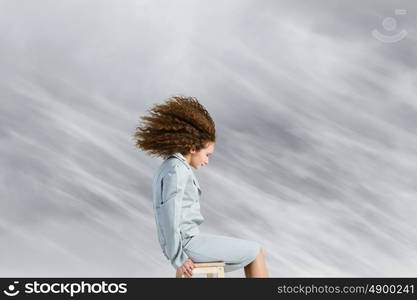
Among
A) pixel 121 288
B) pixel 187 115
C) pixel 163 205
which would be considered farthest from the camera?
pixel 187 115

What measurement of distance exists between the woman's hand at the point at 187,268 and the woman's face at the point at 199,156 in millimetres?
861

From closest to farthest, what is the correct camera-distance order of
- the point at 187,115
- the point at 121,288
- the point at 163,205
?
1. the point at 121,288
2. the point at 163,205
3. the point at 187,115

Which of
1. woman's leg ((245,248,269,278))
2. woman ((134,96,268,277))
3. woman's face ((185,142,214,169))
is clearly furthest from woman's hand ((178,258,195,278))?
woman's face ((185,142,214,169))

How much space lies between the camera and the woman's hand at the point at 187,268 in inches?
197

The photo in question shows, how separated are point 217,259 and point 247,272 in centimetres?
33

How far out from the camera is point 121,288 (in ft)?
15.6

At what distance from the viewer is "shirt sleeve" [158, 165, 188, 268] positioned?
4996mm

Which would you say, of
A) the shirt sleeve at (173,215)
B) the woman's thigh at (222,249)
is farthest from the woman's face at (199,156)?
the woman's thigh at (222,249)

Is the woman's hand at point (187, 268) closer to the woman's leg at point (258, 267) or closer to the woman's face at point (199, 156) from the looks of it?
the woman's leg at point (258, 267)

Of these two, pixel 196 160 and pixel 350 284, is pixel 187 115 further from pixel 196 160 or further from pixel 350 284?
pixel 350 284

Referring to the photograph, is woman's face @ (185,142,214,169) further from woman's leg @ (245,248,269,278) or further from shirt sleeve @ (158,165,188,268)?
woman's leg @ (245,248,269,278)

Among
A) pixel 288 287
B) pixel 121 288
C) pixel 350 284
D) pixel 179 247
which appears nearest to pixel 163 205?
pixel 179 247

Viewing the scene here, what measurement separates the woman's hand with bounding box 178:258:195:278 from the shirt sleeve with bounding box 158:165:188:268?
28 millimetres

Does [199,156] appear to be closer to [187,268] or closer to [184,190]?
[184,190]
